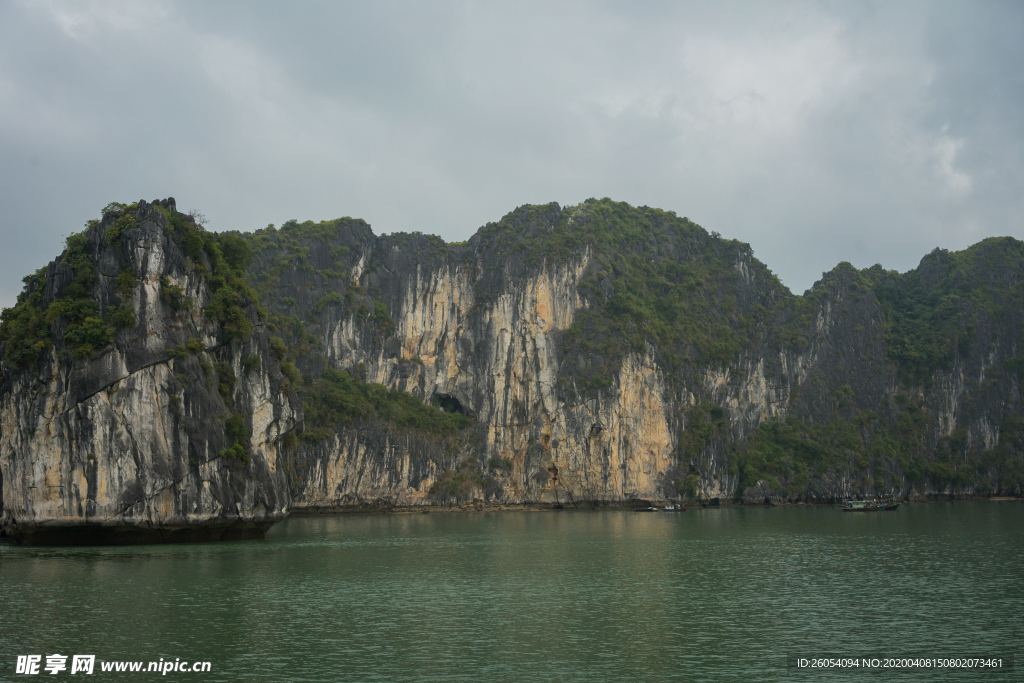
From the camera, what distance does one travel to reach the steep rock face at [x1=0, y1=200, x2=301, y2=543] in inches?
1366

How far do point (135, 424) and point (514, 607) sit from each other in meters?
21.7

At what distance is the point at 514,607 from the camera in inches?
856

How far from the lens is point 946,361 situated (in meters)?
94.4

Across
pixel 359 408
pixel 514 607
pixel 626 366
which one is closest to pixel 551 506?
pixel 626 366

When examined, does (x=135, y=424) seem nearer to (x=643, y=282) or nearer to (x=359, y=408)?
(x=359, y=408)

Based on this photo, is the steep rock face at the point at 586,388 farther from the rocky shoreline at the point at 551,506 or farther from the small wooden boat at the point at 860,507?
the small wooden boat at the point at 860,507

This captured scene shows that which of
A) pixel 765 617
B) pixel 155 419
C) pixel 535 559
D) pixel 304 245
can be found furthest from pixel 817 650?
pixel 304 245

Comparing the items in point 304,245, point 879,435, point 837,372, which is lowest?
point 879,435

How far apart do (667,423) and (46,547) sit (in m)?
63.4

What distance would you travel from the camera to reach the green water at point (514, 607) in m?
16.1

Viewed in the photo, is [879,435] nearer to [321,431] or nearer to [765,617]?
[321,431]

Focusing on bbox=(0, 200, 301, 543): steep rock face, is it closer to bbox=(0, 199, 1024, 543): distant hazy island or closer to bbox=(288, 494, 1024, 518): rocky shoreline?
bbox=(0, 199, 1024, 543): distant hazy island

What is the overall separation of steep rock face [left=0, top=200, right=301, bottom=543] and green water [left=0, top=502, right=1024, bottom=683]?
1.65 metres

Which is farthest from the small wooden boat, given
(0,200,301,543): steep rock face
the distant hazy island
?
(0,200,301,543): steep rock face
